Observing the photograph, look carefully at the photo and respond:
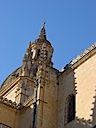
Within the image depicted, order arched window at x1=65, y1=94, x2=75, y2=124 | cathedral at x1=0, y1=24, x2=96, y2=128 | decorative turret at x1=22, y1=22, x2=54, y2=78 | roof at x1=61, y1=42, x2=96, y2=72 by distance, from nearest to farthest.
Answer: cathedral at x1=0, y1=24, x2=96, y2=128 → arched window at x1=65, y1=94, x2=75, y2=124 → roof at x1=61, y1=42, x2=96, y2=72 → decorative turret at x1=22, y1=22, x2=54, y2=78

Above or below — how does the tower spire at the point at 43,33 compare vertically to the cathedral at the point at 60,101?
above

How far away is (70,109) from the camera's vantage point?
63.8 feet

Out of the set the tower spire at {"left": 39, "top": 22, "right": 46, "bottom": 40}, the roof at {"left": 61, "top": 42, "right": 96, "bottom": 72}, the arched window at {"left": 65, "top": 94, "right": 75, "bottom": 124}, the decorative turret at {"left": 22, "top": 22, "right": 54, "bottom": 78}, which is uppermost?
the tower spire at {"left": 39, "top": 22, "right": 46, "bottom": 40}

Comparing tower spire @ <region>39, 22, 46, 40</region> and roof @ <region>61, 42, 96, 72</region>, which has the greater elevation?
tower spire @ <region>39, 22, 46, 40</region>

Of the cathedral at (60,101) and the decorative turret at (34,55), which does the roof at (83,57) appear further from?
the decorative turret at (34,55)

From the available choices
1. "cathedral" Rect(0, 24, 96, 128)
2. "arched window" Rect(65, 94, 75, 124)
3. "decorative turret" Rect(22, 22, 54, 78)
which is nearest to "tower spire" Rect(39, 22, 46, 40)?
"decorative turret" Rect(22, 22, 54, 78)

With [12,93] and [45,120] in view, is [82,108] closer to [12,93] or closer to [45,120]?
[45,120]

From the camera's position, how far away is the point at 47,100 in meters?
19.8

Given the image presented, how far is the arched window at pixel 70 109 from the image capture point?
19.1 m

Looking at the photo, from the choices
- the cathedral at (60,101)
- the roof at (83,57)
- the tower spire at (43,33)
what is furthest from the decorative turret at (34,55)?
the roof at (83,57)

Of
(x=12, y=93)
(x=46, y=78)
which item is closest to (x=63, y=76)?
(x=46, y=78)

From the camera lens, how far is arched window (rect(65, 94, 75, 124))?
19078 mm

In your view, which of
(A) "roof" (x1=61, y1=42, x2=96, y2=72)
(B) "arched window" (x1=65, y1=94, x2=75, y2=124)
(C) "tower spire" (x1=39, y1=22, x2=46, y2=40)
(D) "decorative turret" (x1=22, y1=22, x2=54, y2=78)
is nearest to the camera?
(B) "arched window" (x1=65, y1=94, x2=75, y2=124)

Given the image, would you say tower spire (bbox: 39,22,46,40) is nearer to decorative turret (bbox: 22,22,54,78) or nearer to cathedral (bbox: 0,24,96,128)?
decorative turret (bbox: 22,22,54,78)
